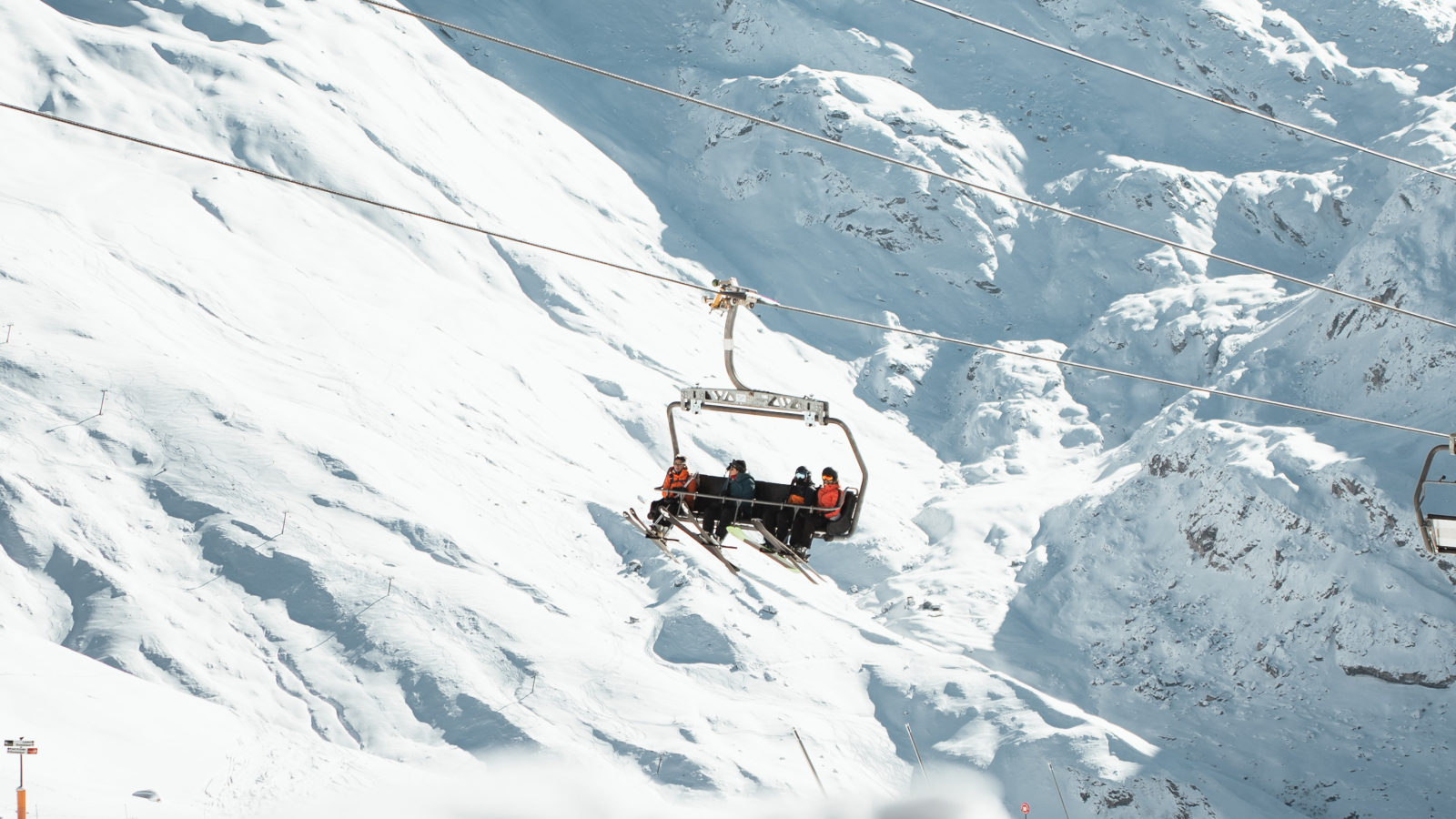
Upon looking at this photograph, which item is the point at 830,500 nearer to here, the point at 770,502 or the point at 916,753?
the point at 770,502

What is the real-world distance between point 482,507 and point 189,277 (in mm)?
18165

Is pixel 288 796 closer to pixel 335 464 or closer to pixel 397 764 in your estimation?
pixel 397 764

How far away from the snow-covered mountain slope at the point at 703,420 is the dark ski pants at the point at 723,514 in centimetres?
2106

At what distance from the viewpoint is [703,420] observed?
63594 millimetres

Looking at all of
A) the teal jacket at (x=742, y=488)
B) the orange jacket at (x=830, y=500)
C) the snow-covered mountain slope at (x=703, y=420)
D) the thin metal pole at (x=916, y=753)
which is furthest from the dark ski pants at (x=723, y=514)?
the thin metal pole at (x=916, y=753)

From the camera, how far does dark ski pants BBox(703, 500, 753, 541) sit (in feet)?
48.6

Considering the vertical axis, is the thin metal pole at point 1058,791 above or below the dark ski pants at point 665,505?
below

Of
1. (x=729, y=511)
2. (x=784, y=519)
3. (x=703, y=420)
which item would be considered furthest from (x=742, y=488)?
(x=703, y=420)

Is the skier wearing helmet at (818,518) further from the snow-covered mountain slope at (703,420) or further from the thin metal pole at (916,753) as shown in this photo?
the thin metal pole at (916,753)

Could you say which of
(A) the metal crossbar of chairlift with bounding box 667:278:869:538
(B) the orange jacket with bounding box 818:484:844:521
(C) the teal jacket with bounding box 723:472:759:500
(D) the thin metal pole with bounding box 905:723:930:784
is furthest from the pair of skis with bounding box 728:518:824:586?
(D) the thin metal pole with bounding box 905:723:930:784

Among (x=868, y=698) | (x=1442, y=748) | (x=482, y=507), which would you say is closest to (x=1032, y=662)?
(x=868, y=698)

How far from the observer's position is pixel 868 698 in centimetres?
4862

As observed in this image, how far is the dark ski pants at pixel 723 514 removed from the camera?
1480 centimetres

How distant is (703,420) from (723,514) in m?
48.8
